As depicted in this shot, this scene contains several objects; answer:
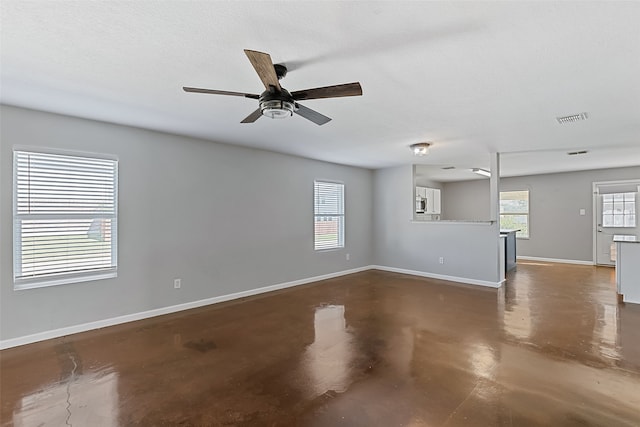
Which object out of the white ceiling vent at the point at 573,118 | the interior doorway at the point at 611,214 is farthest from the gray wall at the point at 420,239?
the interior doorway at the point at 611,214

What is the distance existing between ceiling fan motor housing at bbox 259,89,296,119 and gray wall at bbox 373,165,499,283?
184 inches

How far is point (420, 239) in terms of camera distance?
649 centimetres

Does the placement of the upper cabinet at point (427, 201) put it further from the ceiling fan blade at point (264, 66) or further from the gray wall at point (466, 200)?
the ceiling fan blade at point (264, 66)

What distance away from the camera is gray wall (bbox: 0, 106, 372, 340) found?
10.4ft

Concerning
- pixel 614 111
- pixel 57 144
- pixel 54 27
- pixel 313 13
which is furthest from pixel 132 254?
pixel 614 111

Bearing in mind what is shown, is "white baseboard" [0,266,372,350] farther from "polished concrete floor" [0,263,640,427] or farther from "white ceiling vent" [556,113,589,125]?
"white ceiling vent" [556,113,589,125]

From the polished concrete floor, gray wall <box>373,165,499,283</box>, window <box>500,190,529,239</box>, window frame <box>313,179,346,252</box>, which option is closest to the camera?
the polished concrete floor

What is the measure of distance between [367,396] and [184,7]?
8.70ft

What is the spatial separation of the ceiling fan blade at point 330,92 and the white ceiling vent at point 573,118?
2775 millimetres

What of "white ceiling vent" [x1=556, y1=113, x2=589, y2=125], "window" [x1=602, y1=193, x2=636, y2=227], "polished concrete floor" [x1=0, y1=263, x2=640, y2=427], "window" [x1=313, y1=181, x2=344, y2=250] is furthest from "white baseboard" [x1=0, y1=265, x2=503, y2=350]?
"window" [x1=602, y1=193, x2=636, y2=227]

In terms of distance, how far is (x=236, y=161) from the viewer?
483 cm

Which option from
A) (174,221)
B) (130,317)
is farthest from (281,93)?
(130,317)

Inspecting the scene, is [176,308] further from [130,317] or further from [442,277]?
[442,277]

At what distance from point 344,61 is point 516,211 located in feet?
27.2
